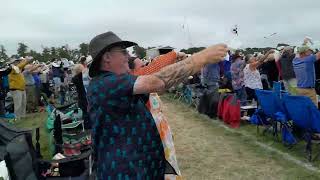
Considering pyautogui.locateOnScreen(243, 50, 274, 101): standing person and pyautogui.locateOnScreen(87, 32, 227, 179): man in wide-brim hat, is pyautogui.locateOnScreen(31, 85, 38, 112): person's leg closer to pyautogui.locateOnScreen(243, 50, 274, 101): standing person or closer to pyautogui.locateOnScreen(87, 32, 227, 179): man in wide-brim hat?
pyautogui.locateOnScreen(243, 50, 274, 101): standing person

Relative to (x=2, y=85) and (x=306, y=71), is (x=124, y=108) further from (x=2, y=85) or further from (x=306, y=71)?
(x=2, y=85)

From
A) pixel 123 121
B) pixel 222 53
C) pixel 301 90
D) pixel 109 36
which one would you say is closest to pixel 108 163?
pixel 123 121

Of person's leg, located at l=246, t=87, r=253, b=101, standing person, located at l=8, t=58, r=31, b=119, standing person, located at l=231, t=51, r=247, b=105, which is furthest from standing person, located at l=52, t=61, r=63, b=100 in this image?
person's leg, located at l=246, t=87, r=253, b=101

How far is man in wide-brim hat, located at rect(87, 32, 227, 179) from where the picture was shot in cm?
250

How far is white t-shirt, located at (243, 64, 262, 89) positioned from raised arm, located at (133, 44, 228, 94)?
33.9ft

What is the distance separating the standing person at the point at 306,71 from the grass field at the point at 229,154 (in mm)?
1107

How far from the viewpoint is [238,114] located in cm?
1123

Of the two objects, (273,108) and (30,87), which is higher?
(273,108)

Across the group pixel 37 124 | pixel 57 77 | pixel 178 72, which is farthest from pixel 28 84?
pixel 178 72

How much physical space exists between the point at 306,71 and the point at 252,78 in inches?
165

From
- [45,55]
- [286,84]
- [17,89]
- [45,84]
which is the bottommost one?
[45,55]

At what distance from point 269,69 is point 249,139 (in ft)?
19.7

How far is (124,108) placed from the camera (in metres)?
2.54

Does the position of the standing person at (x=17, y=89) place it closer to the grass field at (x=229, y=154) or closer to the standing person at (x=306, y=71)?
the grass field at (x=229, y=154)
